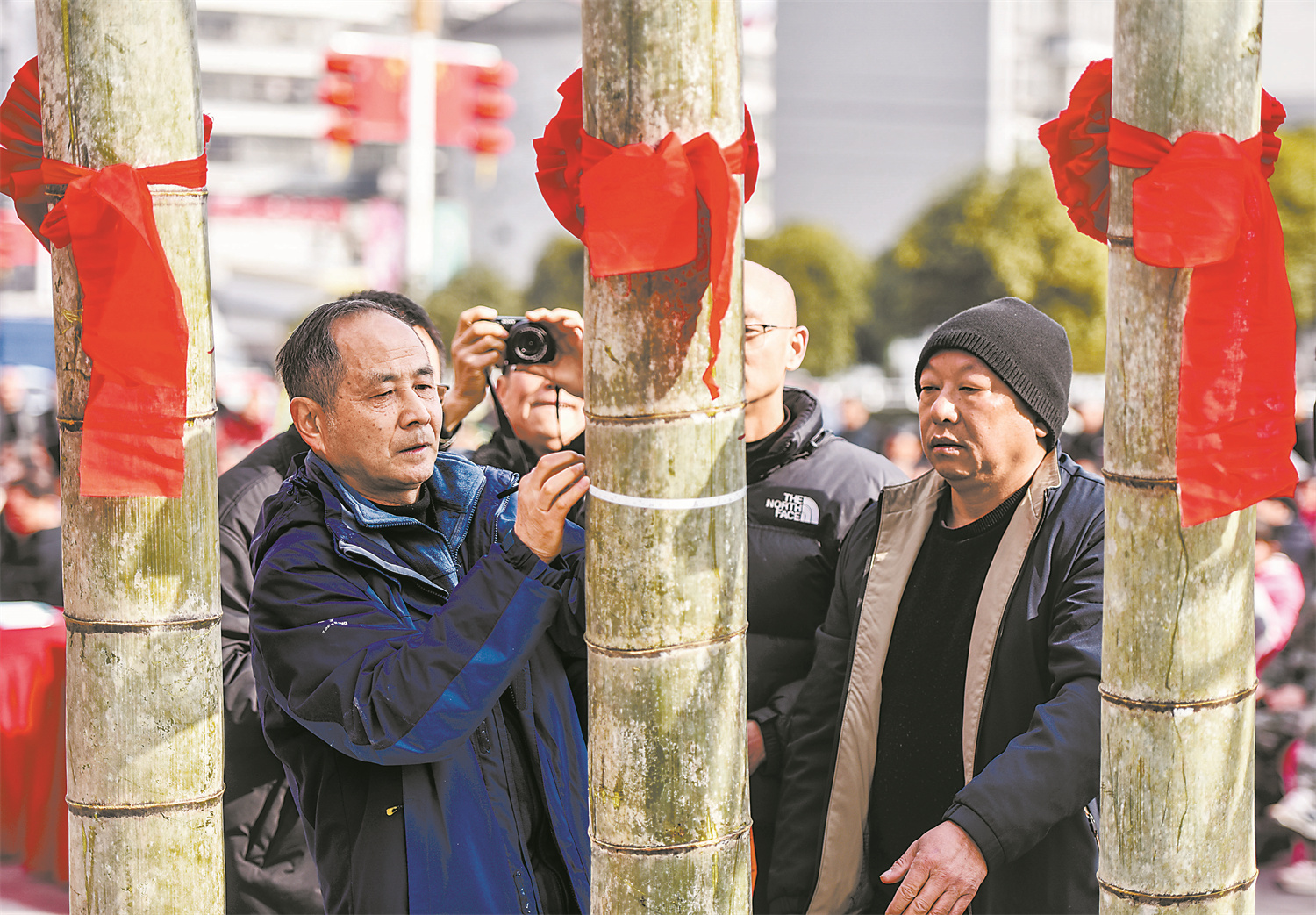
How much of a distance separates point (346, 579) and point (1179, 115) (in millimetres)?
1453

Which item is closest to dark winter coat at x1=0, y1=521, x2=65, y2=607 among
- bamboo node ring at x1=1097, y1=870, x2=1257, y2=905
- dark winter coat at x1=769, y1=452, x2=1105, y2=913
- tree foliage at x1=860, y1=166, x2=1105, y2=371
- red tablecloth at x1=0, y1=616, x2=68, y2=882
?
red tablecloth at x1=0, y1=616, x2=68, y2=882

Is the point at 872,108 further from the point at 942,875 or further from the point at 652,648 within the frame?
the point at 652,648

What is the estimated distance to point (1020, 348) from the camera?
2678mm

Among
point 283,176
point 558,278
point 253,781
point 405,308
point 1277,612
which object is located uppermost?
point 283,176

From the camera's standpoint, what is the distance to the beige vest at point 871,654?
8.58 feet

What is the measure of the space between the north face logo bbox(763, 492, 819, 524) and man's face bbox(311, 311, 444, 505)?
120cm

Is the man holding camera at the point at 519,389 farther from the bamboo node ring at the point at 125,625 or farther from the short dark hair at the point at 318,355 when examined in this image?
the bamboo node ring at the point at 125,625

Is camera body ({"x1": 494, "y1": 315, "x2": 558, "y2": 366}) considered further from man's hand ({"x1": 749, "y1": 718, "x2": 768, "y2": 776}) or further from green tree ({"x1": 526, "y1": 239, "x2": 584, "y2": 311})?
green tree ({"x1": 526, "y1": 239, "x2": 584, "y2": 311})

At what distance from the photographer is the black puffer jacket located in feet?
10.5

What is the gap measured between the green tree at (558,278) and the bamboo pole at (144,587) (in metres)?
41.4

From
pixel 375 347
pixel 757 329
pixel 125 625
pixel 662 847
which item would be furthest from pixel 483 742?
pixel 757 329

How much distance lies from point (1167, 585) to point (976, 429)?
86cm

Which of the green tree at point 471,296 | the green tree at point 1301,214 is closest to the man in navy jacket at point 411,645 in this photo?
the green tree at point 1301,214

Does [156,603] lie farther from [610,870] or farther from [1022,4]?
[1022,4]
